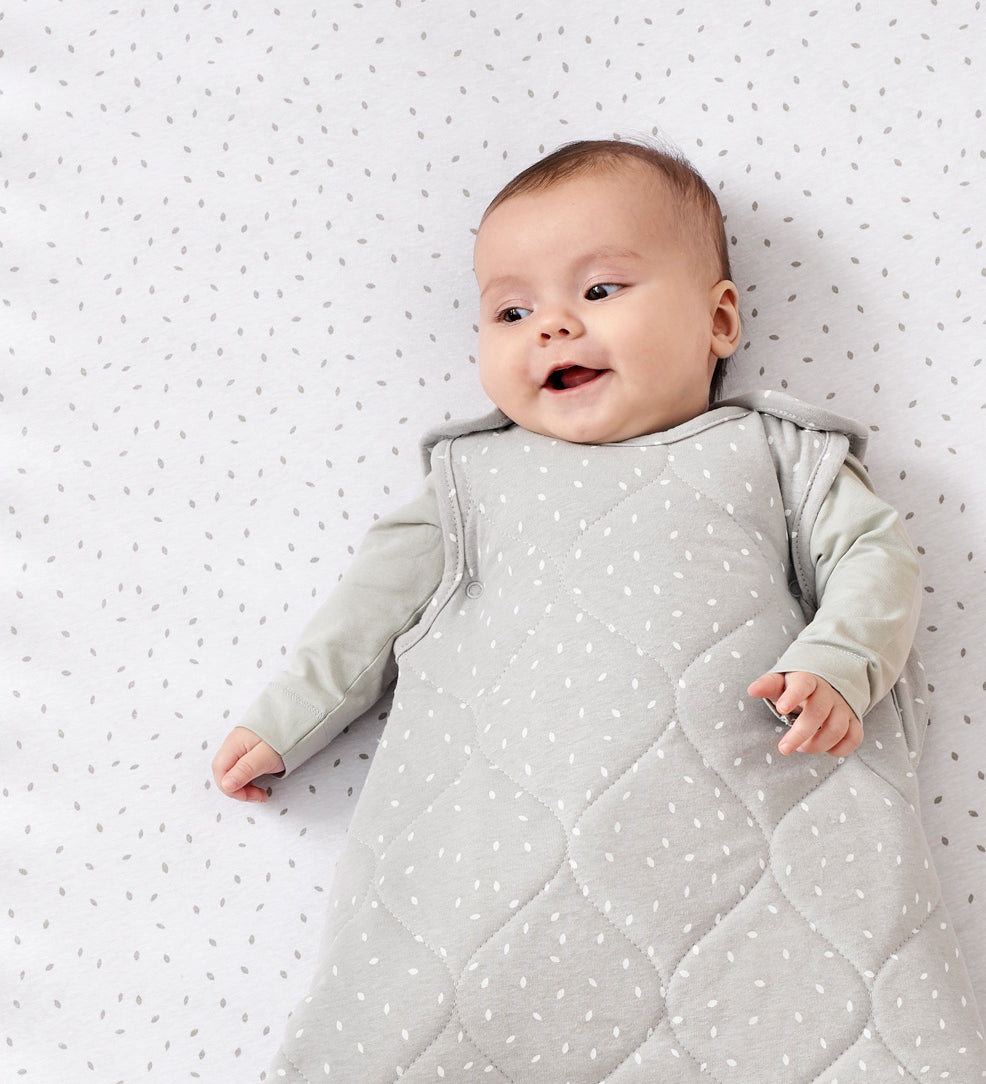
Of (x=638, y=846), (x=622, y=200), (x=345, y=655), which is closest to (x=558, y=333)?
(x=622, y=200)

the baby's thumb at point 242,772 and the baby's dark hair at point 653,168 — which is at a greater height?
the baby's dark hair at point 653,168

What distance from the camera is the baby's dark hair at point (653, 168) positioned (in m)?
1.19

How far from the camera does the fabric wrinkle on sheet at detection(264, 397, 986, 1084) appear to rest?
0.92 meters

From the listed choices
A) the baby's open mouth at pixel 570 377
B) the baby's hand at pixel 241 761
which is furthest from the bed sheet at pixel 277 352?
the baby's open mouth at pixel 570 377

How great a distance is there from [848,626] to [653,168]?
1.77 ft

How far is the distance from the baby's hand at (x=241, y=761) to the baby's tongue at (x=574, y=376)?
49cm

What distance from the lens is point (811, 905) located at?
0.95 metres

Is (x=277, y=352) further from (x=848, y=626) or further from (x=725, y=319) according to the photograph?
(x=848, y=626)

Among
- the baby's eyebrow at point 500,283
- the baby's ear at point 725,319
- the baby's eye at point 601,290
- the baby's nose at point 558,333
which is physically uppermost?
the baby's eyebrow at point 500,283

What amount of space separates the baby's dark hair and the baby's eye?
0.12m

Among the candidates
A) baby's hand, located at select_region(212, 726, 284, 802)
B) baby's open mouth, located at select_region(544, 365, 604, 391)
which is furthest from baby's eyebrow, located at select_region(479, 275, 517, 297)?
baby's hand, located at select_region(212, 726, 284, 802)

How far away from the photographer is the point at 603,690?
1006 mm

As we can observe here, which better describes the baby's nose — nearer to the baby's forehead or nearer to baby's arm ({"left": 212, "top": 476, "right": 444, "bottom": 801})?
the baby's forehead

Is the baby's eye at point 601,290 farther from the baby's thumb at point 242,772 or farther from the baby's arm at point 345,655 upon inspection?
the baby's thumb at point 242,772
